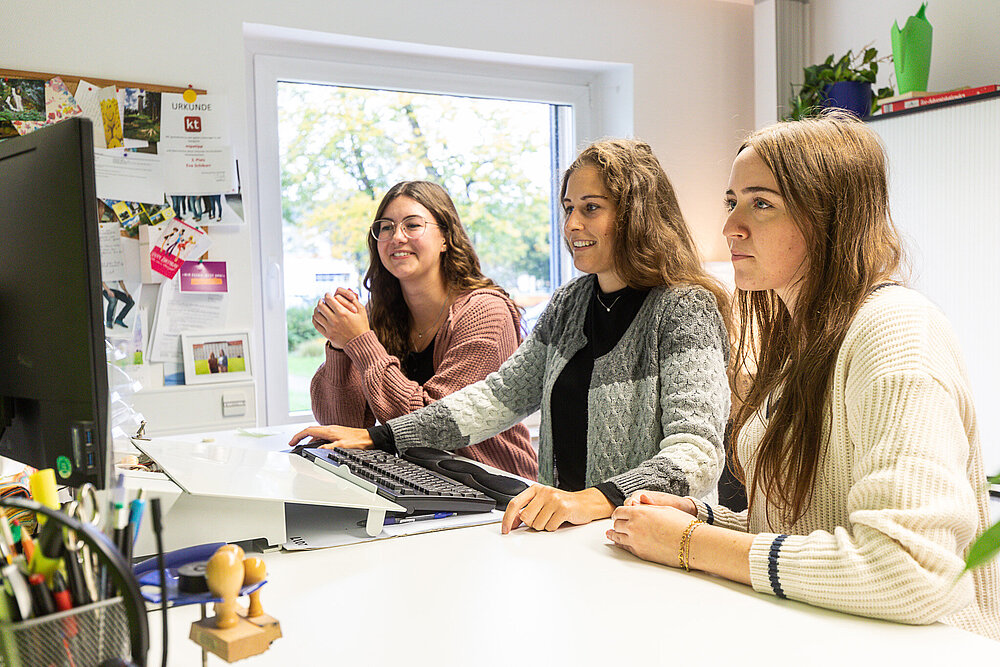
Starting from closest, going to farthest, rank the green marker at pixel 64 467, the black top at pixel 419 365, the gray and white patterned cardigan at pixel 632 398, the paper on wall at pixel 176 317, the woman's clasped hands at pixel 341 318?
the green marker at pixel 64 467 → the gray and white patterned cardigan at pixel 632 398 → the woman's clasped hands at pixel 341 318 → the black top at pixel 419 365 → the paper on wall at pixel 176 317

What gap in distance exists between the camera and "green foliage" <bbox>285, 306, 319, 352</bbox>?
2871 millimetres

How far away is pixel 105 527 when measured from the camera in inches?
22.5

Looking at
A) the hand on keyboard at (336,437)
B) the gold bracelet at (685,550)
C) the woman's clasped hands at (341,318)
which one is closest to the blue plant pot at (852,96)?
the woman's clasped hands at (341,318)

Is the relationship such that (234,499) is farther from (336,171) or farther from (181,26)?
(336,171)

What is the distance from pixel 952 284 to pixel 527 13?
164cm

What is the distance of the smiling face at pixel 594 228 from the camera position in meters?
1.55

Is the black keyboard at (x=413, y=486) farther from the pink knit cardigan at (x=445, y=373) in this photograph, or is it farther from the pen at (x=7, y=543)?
the pen at (x=7, y=543)

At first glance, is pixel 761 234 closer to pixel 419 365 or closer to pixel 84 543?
pixel 84 543

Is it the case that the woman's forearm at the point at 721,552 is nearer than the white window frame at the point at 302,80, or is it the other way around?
the woman's forearm at the point at 721,552

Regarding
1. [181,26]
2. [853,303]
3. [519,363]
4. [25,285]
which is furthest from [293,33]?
[853,303]

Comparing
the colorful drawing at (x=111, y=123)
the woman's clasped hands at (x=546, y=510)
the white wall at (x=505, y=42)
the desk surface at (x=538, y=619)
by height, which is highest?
the white wall at (x=505, y=42)

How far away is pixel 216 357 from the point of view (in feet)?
8.42

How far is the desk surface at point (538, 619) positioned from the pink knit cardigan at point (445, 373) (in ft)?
2.82

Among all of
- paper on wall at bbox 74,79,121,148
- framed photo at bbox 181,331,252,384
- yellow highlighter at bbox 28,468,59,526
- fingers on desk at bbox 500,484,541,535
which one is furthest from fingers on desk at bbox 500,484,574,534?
paper on wall at bbox 74,79,121,148
